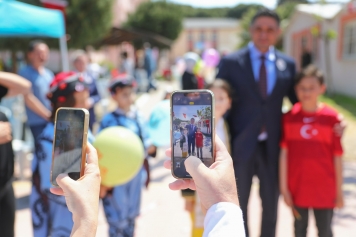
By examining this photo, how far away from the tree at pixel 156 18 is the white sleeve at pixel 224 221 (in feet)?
120

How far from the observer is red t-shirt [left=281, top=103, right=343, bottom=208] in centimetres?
256

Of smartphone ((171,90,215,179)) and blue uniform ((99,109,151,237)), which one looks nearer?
smartphone ((171,90,215,179))

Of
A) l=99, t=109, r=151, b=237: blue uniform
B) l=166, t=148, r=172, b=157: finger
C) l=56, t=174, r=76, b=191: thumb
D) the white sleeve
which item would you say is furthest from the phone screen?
l=99, t=109, r=151, b=237: blue uniform

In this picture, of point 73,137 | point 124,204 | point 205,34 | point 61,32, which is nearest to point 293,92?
point 124,204

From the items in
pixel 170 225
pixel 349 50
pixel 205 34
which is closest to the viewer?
A: pixel 170 225

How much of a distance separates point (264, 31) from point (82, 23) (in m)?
11.0

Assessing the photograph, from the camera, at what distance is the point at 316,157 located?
2580 millimetres

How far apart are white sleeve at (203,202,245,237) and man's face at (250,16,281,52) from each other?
6.51 ft

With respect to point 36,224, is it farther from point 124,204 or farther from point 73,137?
point 73,137

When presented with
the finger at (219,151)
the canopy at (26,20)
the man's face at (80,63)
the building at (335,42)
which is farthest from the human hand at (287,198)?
the building at (335,42)

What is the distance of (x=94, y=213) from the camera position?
3.56 feet

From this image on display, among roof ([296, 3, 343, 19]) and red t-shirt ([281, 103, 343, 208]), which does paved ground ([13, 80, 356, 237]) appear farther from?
roof ([296, 3, 343, 19])

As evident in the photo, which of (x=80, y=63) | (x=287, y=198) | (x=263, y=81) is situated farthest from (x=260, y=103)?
(x=80, y=63)

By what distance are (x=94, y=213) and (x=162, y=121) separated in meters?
1.69
